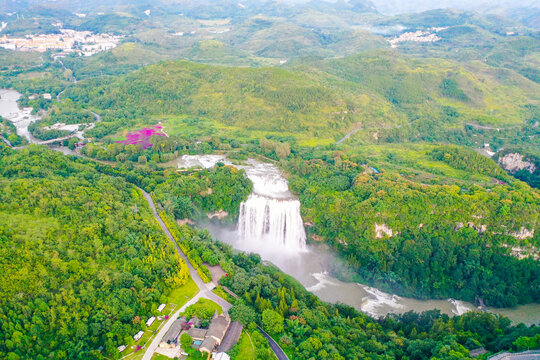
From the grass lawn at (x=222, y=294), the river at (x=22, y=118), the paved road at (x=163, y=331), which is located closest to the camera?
the paved road at (x=163, y=331)

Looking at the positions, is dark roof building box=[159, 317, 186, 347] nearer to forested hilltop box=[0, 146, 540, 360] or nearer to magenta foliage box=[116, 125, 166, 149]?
forested hilltop box=[0, 146, 540, 360]

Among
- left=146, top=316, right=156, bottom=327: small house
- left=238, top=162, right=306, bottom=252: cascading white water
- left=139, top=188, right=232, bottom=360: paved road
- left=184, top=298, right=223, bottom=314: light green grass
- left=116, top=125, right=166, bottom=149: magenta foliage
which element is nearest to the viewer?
left=139, top=188, right=232, bottom=360: paved road

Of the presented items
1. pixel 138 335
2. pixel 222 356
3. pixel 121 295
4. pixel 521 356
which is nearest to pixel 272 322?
pixel 222 356

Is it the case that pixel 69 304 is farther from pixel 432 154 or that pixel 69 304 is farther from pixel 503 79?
pixel 503 79

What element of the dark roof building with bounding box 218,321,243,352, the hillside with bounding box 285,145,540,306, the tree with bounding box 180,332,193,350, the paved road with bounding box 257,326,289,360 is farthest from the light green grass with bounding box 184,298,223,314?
the hillside with bounding box 285,145,540,306

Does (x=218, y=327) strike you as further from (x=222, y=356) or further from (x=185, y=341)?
(x=185, y=341)

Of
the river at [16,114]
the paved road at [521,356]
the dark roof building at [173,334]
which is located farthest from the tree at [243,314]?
the river at [16,114]

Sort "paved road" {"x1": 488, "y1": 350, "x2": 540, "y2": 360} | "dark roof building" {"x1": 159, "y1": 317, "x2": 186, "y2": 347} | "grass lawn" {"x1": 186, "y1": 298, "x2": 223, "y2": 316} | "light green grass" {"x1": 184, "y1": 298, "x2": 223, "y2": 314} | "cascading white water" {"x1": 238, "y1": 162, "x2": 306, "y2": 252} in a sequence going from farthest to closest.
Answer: "cascading white water" {"x1": 238, "y1": 162, "x2": 306, "y2": 252}
"light green grass" {"x1": 184, "y1": 298, "x2": 223, "y2": 314}
"grass lawn" {"x1": 186, "y1": 298, "x2": 223, "y2": 316}
"dark roof building" {"x1": 159, "y1": 317, "x2": 186, "y2": 347}
"paved road" {"x1": 488, "y1": 350, "x2": 540, "y2": 360}

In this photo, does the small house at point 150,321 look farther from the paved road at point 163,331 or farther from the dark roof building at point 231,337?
the dark roof building at point 231,337
